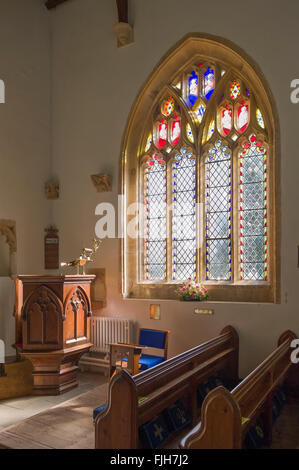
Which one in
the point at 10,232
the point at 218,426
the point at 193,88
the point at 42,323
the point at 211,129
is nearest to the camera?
the point at 218,426

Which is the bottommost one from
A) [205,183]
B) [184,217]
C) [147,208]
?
[184,217]

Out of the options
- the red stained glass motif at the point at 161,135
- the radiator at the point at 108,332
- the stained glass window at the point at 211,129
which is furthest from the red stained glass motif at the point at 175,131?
the radiator at the point at 108,332

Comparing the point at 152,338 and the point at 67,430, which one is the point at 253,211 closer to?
the point at 152,338

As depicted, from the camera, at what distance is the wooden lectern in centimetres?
491

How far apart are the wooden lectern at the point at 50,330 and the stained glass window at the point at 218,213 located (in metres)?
1.91

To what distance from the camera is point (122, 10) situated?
6.02 metres

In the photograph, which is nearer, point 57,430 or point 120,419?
point 120,419

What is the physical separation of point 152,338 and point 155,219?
1871 mm

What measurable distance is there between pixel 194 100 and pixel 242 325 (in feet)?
10.7

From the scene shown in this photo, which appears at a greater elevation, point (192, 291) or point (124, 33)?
point (124, 33)

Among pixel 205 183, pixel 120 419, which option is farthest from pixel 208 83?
pixel 120 419

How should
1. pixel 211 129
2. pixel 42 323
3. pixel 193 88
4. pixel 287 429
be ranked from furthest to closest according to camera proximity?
pixel 193 88
pixel 211 129
pixel 42 323
pixel 287 429

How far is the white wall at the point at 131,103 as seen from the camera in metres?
4.87
